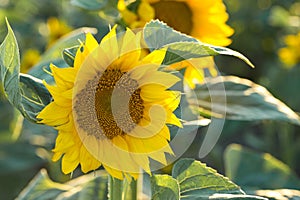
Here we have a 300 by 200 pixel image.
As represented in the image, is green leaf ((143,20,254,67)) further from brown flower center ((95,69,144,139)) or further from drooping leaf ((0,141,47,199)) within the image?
drooping leaf ((0,141,47,199))

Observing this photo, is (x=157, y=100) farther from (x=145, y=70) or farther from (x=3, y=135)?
(x=3, y=135)

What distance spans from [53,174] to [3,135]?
29cm

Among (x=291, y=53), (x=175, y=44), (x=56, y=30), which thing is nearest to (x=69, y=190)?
(x=175, y=44)

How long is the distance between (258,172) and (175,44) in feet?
1.89

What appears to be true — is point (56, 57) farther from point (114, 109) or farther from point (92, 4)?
point (114, 109)

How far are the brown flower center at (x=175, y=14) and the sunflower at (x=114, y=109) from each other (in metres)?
0.39

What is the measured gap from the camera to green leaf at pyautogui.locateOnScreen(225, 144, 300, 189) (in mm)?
1304

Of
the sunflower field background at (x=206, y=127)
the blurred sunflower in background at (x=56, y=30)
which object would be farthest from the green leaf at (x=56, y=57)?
the blurred sunflower in background at (x=56, y=30)

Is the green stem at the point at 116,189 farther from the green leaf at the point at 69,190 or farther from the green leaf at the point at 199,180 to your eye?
the green leaf at the point at 69,190

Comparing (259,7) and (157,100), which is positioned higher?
(157,100)

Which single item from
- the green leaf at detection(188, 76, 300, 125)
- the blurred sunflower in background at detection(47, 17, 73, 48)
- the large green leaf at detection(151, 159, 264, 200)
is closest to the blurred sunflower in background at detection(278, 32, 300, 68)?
the blurred sunflower in background at detection(47, 17, 73, 48)

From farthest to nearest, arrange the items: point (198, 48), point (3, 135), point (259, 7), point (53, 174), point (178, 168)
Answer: point (259, 7) < point (3, 135) < point (53, 174) < point (178, 168) < point (198, 48)

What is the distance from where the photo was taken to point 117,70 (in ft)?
2.83

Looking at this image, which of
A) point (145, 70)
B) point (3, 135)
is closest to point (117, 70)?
point (145, 70)
